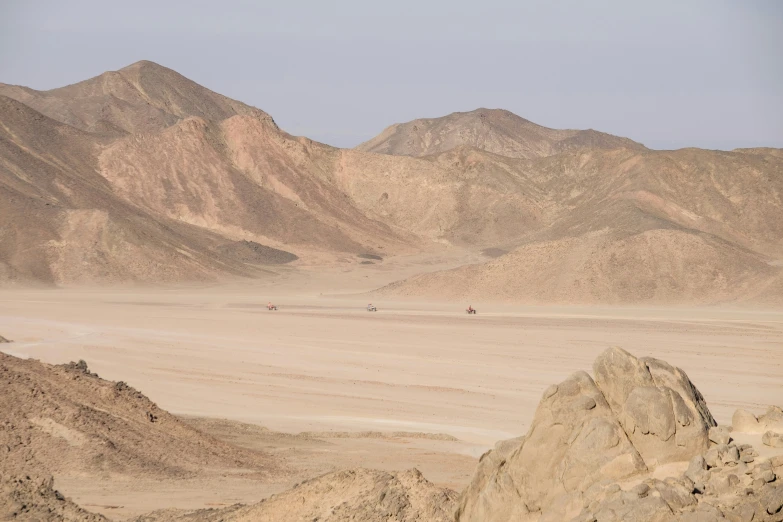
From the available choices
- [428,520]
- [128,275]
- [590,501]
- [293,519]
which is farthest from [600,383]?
[128,275]

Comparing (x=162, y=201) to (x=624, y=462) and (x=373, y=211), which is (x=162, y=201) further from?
(x=624, y=462)

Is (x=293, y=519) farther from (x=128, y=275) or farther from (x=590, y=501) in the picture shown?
(x=128, y=275)

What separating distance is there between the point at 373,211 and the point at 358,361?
8792 centimetres

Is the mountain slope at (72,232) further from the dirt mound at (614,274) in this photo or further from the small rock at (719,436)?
the small rock at (719,436)

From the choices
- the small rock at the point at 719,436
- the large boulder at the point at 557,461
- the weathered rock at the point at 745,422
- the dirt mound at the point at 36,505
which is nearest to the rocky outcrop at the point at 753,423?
the weathered rock at the point at 745,422

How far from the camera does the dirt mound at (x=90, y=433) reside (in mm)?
17906

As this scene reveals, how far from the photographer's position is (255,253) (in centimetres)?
10188

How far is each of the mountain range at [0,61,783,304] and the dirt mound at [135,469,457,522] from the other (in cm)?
5537

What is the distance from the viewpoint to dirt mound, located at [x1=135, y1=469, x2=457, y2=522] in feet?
39.8

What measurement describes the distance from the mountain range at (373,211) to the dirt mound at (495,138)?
1988 inches

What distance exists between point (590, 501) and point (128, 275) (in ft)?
255

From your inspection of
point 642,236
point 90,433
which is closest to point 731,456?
point 90,433

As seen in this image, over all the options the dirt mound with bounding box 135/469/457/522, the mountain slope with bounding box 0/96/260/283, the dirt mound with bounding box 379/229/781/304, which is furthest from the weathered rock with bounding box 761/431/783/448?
the mountain slope with bounding box 0/96/260/283

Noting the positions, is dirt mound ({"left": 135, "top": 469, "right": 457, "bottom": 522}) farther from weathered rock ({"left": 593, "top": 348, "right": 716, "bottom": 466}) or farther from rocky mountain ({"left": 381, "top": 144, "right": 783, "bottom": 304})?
rocky mountain ({"left": 381, "top": 144, "right": 783, "bottom": 304})
